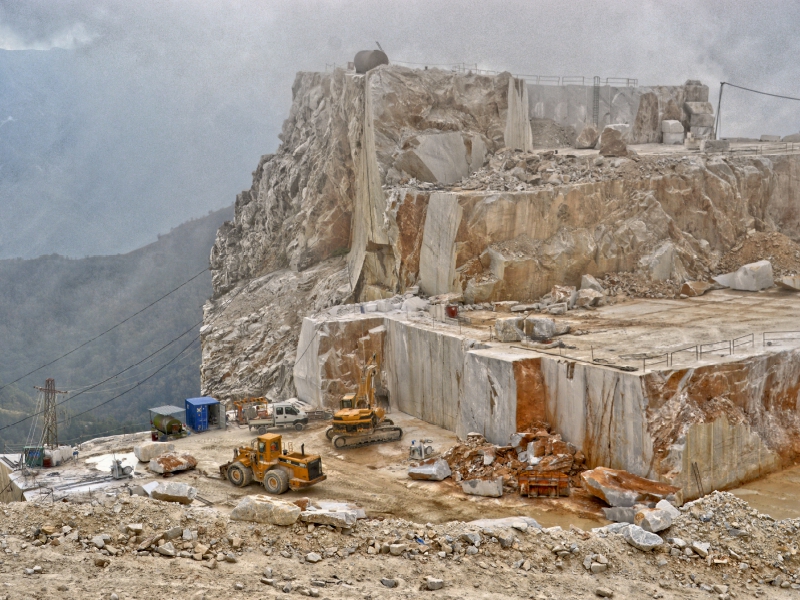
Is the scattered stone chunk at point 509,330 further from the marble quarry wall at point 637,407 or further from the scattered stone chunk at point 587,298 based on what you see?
the scattered stone chunk at point 587,298

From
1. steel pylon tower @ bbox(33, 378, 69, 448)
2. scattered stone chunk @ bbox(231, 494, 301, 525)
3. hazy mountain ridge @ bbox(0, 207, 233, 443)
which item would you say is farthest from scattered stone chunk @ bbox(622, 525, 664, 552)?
hazy mountain ridge @ bbox(0, 207, 233, 443)

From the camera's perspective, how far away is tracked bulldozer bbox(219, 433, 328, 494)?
19.2 meters

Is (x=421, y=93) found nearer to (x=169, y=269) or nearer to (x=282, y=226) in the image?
(x=282, y=226)

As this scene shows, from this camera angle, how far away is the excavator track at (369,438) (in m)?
23.3

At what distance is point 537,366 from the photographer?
826 inches

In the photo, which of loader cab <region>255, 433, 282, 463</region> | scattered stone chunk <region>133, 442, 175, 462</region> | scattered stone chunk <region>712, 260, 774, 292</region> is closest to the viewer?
loader cab <region>255, 433, 282, 463</region>

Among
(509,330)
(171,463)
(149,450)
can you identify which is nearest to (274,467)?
(171,463)

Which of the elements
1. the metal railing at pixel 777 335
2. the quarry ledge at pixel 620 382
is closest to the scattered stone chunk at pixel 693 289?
the quarry ledge at pixel 620 382

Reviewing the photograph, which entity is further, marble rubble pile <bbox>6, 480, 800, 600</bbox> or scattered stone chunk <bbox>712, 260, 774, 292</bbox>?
scattered stone chunk <bbox>712, 260, 774, 292</bbox>

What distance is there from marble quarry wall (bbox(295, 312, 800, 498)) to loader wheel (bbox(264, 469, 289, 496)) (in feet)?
19.4

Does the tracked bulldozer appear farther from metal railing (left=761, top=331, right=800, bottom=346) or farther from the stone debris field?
metal railing (left=761, top=331, right=800, bottom=346)

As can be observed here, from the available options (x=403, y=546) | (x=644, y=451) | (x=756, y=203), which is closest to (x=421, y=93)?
(x=756, y=203)

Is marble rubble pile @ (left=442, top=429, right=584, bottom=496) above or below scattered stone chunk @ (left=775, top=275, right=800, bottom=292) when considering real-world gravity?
below

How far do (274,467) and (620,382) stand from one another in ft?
28.3
